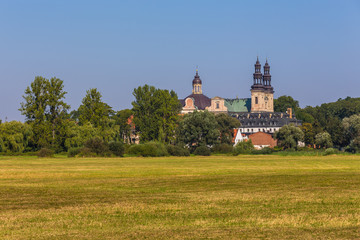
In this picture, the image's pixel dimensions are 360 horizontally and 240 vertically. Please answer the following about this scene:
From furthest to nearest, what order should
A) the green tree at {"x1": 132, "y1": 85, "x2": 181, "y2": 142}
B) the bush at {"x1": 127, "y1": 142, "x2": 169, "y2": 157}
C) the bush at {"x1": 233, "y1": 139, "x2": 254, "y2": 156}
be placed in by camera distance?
the green tree at {"x1": 132, "y1": 85, "x2": 181, "y2": 142} → the bush at {"x1": 233, "y1": 139, "x2": 254, "y2": 156} → the bush at {"x1": 127, "y1": 142, "x2": 169, "y2": 157}

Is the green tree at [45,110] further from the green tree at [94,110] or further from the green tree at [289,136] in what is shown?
the green tree at [289,136]

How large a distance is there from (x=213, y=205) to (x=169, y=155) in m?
82.0

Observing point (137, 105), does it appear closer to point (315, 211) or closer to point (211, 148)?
point (211, 148)

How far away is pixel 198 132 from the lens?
120m

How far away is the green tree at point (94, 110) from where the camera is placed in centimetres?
11338

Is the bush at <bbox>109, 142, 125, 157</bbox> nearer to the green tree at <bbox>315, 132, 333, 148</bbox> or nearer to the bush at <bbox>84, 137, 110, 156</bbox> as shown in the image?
the bush at <bbox>84, 137, 110, 156</bbox>

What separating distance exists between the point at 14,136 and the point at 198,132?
34280mm

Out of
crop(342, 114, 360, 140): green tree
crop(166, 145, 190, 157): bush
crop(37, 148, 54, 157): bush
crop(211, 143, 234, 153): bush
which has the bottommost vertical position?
crop(37, 148, 54, 157): bush

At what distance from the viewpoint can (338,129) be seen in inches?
5650

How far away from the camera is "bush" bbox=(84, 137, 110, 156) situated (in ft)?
315

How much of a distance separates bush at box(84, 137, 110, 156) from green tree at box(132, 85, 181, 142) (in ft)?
97.6

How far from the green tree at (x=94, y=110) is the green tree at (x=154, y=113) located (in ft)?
42.2

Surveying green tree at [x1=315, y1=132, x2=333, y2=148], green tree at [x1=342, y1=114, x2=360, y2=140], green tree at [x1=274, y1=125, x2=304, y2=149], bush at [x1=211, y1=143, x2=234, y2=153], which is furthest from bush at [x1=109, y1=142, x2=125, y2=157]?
green tree at [x1=315, y1=132, x2=333, y2=148]

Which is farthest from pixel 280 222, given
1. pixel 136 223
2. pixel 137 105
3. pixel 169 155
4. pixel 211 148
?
pixel 137 105
